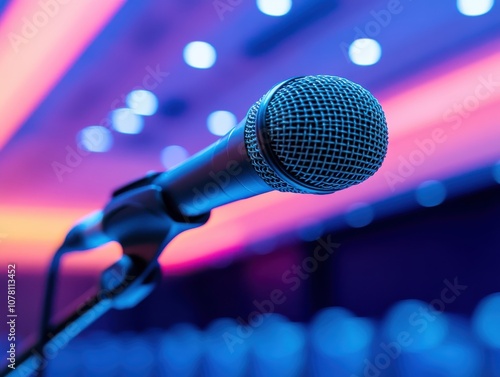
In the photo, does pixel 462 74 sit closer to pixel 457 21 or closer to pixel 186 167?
pixel 457 21

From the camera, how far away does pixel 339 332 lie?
2.84m

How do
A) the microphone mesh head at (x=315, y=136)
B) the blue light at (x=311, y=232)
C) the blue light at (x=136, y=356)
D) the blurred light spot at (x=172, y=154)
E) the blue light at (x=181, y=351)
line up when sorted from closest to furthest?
1. the microphone mesh head at (x=315, y=136)
2. the blurred light spot at (x=172, y=154)
3. the blue light at (x=311, y=232)
4. the blue light at (x=181, y=351)
5. the blue light at (x=136, y=356)

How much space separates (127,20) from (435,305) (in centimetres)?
205

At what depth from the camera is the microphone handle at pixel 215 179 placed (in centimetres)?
45

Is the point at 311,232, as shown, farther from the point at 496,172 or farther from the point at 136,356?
the point at 136,356

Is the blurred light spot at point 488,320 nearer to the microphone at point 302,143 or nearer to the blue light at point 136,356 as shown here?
the microphone at point 302,143

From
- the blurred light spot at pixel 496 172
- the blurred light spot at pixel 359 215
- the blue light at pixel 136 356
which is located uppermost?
the blurred light spot at pixel 496 172

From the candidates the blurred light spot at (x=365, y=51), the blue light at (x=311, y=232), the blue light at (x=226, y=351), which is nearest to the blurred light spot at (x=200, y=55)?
the blurred light spot at (x=365, y=51)

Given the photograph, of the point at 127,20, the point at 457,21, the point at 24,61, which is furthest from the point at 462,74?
the point at 24,61

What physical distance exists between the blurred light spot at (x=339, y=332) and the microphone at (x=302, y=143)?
2.48 m

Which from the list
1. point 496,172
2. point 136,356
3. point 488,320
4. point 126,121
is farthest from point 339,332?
point 136,356

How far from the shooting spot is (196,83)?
76.4 inches

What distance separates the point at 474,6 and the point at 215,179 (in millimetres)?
1275

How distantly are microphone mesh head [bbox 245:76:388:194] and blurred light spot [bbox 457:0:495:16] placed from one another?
3.75 ft
